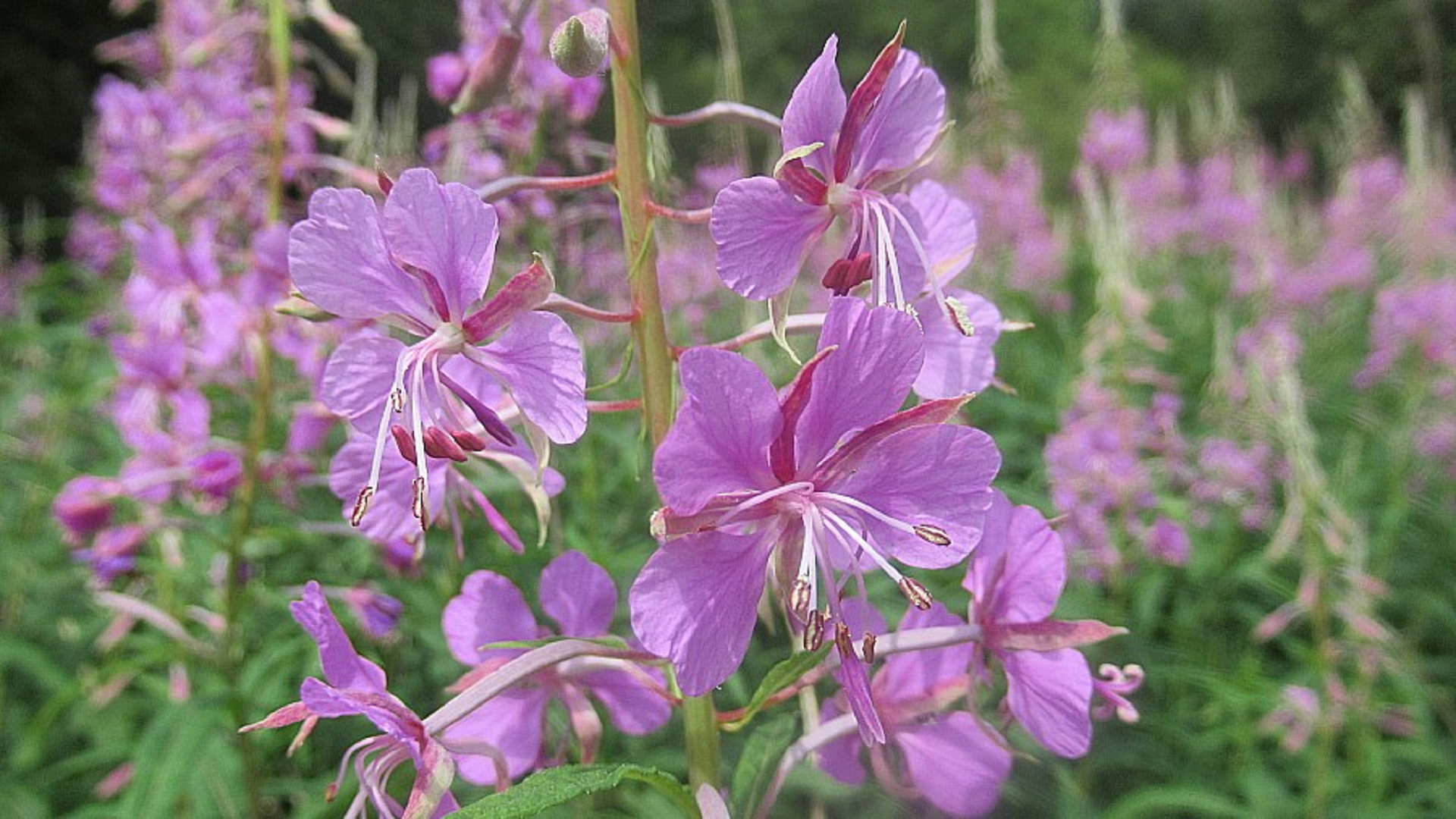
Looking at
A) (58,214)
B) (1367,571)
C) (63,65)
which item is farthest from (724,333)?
(63,65)

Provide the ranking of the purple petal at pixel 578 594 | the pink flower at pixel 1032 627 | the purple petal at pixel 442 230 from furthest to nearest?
the purple petal at pixel 578 594 < the pink flower at pixel 1032 627 < the purple petal at pixel 442 230

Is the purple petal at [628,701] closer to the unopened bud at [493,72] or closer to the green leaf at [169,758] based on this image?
the unopened bud at [493,72]

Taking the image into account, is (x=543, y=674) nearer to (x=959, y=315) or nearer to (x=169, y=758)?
(x=959, y=315)

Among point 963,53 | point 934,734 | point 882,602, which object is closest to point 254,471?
point 882,602

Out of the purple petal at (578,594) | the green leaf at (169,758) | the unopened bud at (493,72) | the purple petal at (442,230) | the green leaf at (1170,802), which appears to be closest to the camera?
the purple petal at (442,230)

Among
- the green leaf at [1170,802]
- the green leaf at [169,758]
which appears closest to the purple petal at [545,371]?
the green leaf at [169,758]

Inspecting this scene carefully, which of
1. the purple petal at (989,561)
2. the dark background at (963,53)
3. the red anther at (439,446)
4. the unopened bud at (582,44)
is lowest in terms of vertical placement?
the purple petal at (989,561)
